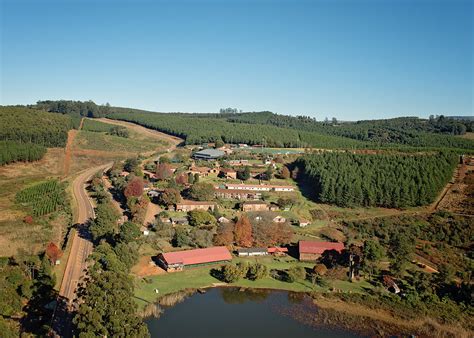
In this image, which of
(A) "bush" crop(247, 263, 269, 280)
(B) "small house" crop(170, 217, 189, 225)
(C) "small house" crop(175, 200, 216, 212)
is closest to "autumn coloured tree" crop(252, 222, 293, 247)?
(A) "bush" crop(247, 263, 269, 280)

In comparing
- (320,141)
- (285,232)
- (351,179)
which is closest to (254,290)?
(285,232)

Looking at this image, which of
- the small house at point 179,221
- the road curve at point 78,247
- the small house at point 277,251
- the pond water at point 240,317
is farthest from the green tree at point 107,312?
the small house at point 179,221

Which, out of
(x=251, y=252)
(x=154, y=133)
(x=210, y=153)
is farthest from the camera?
(x=154, y=133)

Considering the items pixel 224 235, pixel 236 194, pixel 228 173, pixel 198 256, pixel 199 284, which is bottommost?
pixel 199 284

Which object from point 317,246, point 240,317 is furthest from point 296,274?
point 240,317

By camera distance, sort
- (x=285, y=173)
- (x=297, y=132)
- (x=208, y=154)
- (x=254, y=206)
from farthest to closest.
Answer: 1. (x=297, y=132)
2. (x=208, y=154)
3. (x=285, y=173)
4. (x=254, y=206)

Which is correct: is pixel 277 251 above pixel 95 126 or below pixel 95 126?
below

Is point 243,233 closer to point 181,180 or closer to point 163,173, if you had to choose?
point 181,180

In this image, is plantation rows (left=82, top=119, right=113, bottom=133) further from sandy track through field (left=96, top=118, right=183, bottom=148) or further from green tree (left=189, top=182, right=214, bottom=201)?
green tree (left=189, top=182, right=214, bottom=201)
